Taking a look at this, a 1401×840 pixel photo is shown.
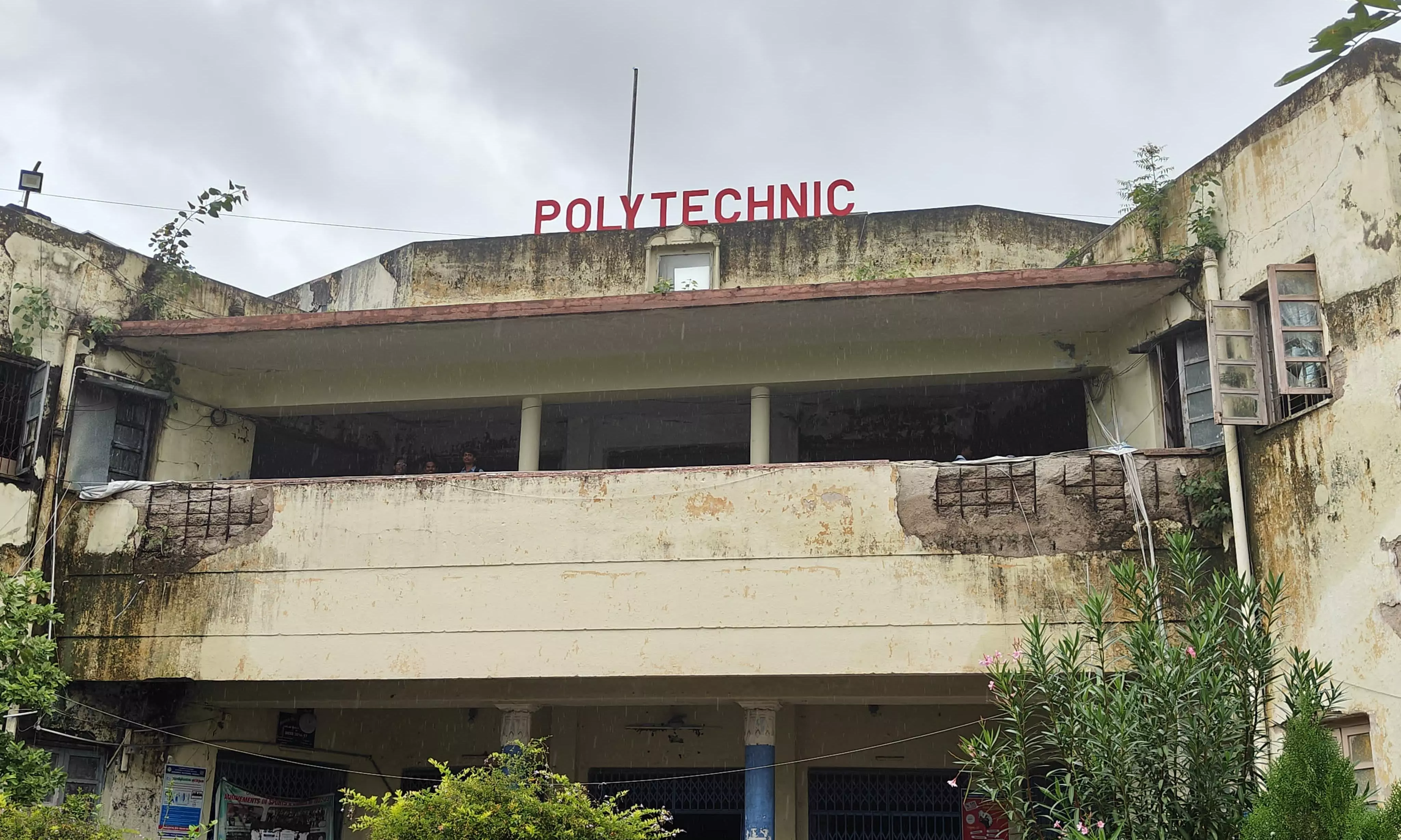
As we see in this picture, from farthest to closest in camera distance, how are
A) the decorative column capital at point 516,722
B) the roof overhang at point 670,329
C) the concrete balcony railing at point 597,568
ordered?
the decorative column capital at point 516,722, the roof overhang at point 670,329, the concrete balcony railing at point 597,568

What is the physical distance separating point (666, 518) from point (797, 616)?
1.42m

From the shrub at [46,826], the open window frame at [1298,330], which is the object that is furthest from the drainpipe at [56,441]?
the open window frame at [1298,330]

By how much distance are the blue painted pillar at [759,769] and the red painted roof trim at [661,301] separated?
12.1 ft

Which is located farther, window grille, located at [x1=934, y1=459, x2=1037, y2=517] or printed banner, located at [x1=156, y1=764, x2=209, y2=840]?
printed banner, located at [x1=156, y1=764, x2=209, y2=840]

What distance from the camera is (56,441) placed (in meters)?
12.1

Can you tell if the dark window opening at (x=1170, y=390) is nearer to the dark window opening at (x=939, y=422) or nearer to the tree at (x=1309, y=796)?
the dark window opening at (x=939, y=422)

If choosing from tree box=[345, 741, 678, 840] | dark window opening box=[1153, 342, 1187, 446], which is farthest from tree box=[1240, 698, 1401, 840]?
dark window opening box=[1153, 342, 1187, 446]

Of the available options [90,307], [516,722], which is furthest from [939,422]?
[90,307]

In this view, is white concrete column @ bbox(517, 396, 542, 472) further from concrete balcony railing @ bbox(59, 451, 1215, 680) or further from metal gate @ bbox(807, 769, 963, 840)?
metal gate @ bbox(807, 769, 963, 840)

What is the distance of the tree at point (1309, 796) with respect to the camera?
18.4ft

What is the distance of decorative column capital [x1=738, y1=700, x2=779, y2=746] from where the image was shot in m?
11.7

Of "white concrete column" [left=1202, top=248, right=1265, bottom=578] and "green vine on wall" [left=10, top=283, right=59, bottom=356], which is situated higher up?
"green vine on wall" [left=10, top=283, right=59, bottom=356]

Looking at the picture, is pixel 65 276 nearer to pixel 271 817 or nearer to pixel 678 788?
pixel 271 817

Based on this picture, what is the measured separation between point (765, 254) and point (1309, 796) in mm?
10228
